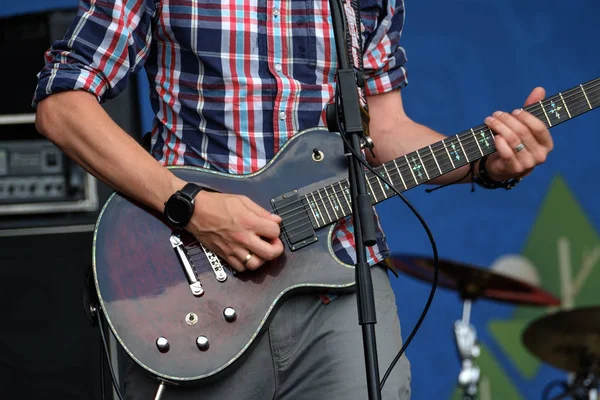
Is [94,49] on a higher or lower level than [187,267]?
higher

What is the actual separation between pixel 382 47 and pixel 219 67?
497mm

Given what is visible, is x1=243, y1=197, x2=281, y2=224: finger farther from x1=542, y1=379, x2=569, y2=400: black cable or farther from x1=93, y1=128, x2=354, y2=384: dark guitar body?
x1=542, y1=379, x2=569, y2=400: black cable

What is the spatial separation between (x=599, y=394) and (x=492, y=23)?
1.61 m

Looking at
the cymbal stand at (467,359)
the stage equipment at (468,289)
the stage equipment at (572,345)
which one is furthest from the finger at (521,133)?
the stage equipment at (572,345)

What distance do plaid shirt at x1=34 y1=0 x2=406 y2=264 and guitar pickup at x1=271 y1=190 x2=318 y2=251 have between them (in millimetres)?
82

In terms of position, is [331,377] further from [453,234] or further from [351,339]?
[453,234]

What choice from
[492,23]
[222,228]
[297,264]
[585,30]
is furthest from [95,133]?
[585,30]

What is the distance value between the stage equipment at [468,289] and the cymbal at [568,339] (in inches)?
5.1

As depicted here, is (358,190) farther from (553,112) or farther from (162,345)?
(553,112)

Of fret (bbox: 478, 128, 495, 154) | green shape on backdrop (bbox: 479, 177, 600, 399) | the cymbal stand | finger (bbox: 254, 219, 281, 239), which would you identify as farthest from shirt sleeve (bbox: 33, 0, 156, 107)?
green shape on backdrop (bbox: 479, 177, 600, 399)

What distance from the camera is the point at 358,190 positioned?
5.31ft

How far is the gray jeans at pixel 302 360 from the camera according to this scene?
1972 mm

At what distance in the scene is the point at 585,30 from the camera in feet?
13.1

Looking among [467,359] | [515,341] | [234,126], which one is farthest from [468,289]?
[234,126]
